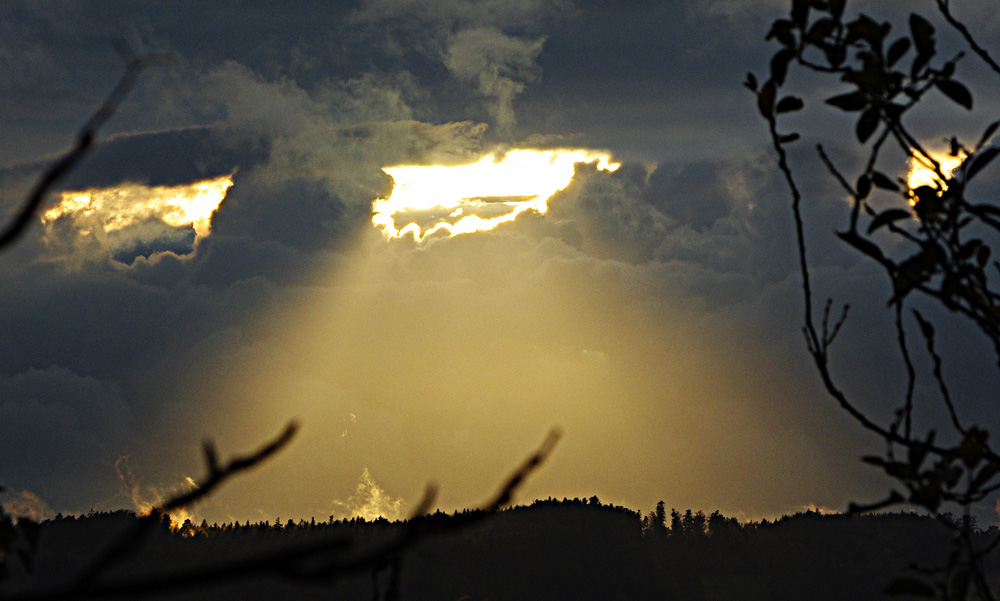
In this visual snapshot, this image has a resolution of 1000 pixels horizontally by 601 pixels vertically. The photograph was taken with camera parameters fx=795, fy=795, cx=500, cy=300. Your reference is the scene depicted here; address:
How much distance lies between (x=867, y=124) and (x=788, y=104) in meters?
0.94

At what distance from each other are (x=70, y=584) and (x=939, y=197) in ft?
23.9

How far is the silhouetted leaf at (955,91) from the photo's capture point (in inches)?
273

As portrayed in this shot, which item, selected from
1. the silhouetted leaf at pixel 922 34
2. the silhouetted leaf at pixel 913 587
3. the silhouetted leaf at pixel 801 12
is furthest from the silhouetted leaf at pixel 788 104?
the silhouetted leaf at pixel 913 587

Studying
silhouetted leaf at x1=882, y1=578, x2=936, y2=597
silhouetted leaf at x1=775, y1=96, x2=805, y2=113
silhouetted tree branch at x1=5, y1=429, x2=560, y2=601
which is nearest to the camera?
silhouetted tree branch at x1=5, y1=429, x2=560, y2=601

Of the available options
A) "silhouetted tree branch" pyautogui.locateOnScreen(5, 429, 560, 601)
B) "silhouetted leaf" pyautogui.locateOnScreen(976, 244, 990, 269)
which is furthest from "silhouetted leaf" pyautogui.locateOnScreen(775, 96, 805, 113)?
"silhouetted tree branch" pyautogui.locateOnScreen(5, 429, 560, 601)

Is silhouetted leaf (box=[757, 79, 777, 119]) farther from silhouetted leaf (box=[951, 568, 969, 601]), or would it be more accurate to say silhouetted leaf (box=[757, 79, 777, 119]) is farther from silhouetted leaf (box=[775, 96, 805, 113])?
silhouetted leaf (box=[951, 568, 969, 601])

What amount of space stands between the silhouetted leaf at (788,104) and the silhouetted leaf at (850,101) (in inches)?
26.9

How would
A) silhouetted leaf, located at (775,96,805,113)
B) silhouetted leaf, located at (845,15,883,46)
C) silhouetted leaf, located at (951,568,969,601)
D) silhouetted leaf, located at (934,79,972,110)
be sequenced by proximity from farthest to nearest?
silhouetted leaf, located at (775,96,805,113)
silhouetted leaf, located at (845,15,883,46)
silhouetted leaf, located at (934,79,972,110)
silhouetted leaf, located at (951,568,969,601)

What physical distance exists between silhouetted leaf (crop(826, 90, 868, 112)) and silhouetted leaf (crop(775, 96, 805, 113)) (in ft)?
2.24

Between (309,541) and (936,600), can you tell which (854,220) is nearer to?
(936,600)

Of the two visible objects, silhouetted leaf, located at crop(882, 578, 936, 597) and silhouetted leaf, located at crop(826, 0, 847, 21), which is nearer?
silhouetted leaf, located at crop(882, 578, 936, 597)

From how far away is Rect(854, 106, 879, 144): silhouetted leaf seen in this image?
7.07 m

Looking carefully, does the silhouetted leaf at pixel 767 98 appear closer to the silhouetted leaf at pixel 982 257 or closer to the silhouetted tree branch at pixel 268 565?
the silhouetted leaf at pixel 982 257

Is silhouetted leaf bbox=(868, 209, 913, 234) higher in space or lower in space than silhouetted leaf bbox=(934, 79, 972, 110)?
lower
